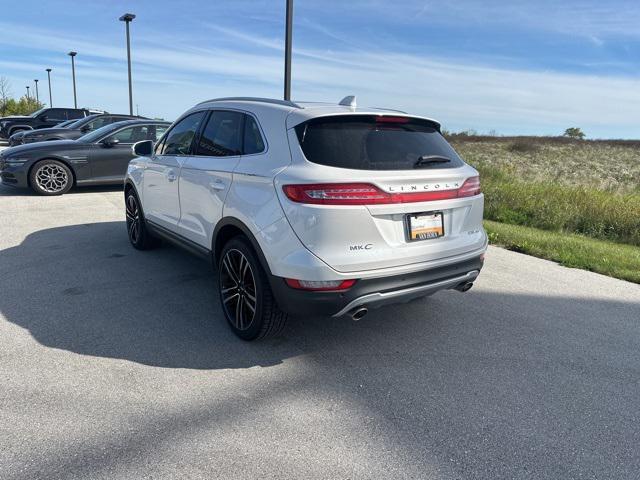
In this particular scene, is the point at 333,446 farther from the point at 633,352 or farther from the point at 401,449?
the point at 633,352

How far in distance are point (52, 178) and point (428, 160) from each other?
9.00m

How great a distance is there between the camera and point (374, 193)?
2967mm

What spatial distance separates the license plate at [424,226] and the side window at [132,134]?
29.4 feet

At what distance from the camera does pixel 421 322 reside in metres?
4.05

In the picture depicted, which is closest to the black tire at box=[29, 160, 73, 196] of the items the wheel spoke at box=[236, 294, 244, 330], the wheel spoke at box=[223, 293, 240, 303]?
the wheel spoke at box=[223, 293, 240, 303]

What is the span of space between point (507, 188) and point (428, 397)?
8185 mm

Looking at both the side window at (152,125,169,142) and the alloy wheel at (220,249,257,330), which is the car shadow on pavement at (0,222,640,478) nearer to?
the alloy wheel at (220,249,257,330)

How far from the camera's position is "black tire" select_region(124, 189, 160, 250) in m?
5.81

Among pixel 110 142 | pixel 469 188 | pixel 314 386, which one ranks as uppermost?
pixel 110 142

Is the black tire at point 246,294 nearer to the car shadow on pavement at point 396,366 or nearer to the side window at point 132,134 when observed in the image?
the car shadow on pavement at point 396,366

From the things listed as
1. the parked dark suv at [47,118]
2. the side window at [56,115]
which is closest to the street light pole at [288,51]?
the parked dark suv at [47,118]

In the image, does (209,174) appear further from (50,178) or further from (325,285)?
(50,178)

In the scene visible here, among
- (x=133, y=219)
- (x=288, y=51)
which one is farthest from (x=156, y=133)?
(x=133, y=219)

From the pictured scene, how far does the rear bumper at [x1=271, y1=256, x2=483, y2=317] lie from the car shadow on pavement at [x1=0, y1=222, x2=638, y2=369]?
1.81ft
